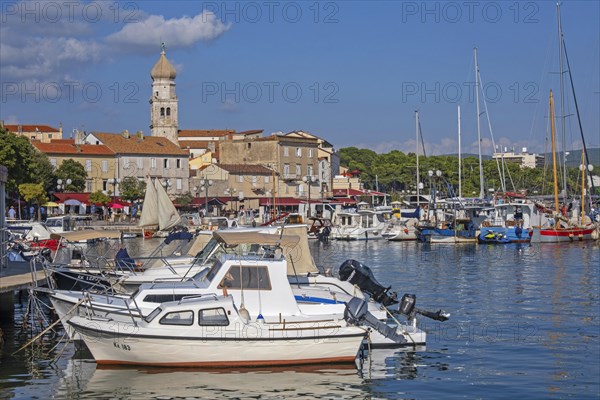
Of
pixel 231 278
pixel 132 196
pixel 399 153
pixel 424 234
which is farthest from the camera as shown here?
pixel 399 153

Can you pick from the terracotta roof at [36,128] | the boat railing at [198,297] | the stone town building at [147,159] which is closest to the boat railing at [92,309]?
the boat railing at [198,297]

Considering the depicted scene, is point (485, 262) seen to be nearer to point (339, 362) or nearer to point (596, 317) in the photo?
point (596, 317)

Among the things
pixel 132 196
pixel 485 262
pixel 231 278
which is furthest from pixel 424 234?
pixel 231 278

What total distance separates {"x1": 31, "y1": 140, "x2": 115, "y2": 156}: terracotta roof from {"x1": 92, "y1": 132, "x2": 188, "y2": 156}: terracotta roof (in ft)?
4.31

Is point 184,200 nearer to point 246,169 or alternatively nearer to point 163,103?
point 246,169

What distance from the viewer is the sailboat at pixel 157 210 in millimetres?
50719

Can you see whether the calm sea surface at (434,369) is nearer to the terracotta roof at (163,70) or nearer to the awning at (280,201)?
the awning at (280,201)

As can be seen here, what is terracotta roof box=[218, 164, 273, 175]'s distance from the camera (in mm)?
127688

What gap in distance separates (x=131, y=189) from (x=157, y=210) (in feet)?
203

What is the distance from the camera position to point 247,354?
2377cm

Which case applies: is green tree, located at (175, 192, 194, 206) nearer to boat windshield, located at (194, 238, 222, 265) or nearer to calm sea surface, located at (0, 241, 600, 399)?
calm sea surface, located at (0, 241, 600, 399)

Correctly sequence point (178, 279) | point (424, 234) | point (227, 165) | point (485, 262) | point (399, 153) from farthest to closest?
point (399, 153)
point (227, 165)
point (424, 234)
point (485, 262)
point (178, 279)

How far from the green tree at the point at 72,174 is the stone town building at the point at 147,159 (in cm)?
676

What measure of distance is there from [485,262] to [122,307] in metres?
35.7
